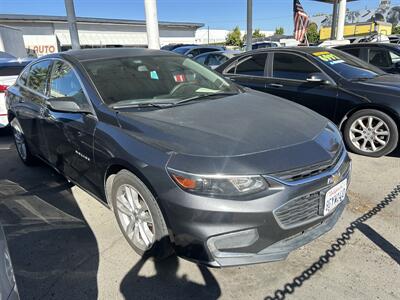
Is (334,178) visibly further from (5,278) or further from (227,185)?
(5,278)

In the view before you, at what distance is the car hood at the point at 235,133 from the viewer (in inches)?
86.9

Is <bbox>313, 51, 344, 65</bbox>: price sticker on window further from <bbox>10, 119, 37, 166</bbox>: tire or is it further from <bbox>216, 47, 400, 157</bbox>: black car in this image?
<bbox>10, 119, 37, 166</bbox>: tire

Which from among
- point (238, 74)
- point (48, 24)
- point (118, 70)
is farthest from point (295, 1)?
point (48, 24)

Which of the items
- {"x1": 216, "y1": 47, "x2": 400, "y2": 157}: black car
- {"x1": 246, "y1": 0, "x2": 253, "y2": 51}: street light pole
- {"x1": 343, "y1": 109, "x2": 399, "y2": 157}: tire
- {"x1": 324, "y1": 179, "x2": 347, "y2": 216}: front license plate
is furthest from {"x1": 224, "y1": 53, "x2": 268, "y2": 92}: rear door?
{"x1": 246, "y1": 0, "x2": 253, "y2": 51}: street light pole

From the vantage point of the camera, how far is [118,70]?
10.7ft

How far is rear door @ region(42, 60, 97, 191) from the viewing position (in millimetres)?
2939

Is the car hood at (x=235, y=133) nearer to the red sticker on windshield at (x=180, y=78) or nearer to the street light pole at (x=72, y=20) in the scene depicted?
the red sticker on windshield at (x=180, y=78)

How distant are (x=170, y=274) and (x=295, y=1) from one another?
448 inches

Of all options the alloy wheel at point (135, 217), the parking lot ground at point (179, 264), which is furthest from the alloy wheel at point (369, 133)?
the alloy wheel at point (135, 217)

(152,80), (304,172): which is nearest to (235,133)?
(304,172)

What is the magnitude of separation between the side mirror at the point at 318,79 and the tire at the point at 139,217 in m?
3.42

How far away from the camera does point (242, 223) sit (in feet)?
6.86

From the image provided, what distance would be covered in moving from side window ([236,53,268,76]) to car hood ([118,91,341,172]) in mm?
2899

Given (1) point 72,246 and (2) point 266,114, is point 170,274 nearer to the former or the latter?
(1) point 72,246
